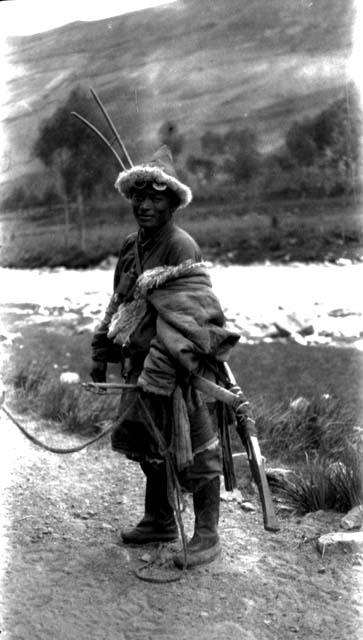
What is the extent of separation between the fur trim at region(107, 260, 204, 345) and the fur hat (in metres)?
0.27

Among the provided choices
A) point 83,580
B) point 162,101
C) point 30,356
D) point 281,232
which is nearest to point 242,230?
point 281,232

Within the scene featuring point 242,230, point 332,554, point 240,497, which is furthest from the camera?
point 242,230

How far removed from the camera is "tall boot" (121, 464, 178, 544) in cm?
296

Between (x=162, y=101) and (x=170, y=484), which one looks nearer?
(x=170, y=484)

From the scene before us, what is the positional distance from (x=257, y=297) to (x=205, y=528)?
8.57ft

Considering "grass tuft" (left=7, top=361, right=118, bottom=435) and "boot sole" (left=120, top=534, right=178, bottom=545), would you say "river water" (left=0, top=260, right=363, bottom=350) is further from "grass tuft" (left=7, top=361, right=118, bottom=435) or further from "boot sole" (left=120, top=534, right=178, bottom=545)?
"boot sole" (left=120, top=534, right=178, bottom=545)

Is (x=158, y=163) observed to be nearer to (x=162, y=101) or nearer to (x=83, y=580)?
(x=83, y=580)

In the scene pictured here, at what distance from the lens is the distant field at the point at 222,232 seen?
15.7ft

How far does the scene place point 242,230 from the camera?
5121 mm

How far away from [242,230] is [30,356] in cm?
198

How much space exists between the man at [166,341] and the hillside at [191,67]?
1996mm

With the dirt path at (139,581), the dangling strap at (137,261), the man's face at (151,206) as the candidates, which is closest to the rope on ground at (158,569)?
the dirt path at (139,581)

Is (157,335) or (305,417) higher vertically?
(157,335)

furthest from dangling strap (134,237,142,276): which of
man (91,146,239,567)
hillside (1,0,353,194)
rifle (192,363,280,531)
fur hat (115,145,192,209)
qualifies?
hillside (1,0,353,194)
